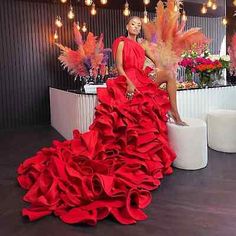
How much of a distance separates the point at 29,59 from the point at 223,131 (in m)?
4.06

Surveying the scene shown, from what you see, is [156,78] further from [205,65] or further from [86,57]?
[86,57]

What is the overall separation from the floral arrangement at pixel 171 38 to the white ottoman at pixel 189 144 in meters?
0.89

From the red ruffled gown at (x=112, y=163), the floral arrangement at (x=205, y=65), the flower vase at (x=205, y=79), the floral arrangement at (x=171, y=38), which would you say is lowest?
the red ruffled gown at (x=112, y=163)

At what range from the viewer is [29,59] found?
244 inches

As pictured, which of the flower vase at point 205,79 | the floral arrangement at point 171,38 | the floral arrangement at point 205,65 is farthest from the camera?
the flower vase at point 205,79

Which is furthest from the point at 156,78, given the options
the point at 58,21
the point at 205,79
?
the point at 58,21

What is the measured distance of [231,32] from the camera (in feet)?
29.5

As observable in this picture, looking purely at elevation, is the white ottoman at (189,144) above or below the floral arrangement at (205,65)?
below

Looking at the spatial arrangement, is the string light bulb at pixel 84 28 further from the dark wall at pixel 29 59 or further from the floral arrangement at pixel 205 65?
the floral arrangement at pixel 205 65

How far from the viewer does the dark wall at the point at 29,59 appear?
6.01m

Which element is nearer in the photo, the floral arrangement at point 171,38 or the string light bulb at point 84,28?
the floral arrangement at point 171,38

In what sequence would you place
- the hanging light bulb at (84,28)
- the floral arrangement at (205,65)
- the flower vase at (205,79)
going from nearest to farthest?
1. the floral arrangement at (205,65)
2. the flower vase at (205,79)
3. the hanging light bulb at (84,28)

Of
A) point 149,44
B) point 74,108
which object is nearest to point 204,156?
point 149,44

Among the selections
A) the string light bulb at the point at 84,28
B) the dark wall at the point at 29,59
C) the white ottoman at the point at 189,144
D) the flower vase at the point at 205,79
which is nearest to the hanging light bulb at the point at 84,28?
the string light bulb at the point at 84,28
